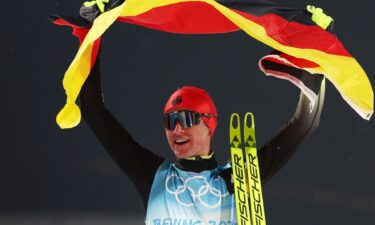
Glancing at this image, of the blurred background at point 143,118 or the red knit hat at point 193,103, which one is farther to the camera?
the blurred background at point 143,118

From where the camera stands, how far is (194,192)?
9.89ft

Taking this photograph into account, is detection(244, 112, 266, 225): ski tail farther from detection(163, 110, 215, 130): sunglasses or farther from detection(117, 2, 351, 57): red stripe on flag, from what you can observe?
detection(117, 2, 351, 57): red stripe on flag

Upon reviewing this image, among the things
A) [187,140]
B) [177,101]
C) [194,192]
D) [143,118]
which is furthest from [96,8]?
[143,118]

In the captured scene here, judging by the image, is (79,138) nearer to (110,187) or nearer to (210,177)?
(110,187)

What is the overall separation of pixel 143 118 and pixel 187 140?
54.2 inches

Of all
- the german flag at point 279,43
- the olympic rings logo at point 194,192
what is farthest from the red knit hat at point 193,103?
the german flag at point 279,43

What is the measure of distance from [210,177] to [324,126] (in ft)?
4.74

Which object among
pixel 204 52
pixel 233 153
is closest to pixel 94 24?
pixel 233 153

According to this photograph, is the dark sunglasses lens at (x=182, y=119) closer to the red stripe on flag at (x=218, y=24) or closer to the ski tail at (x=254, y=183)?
the ski tail at (x=254, y=183)

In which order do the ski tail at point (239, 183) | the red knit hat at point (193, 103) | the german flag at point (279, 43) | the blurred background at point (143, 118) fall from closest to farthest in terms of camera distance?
the german flag at point (279, 43) → the ski tail at point (239, 183) → the red knit hat at point (193, 103) → the blurred background at point (143, 118)

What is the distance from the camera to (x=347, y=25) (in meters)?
4.37

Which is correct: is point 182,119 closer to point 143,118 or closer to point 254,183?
point 254,183

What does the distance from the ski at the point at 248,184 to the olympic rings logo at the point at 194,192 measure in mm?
70

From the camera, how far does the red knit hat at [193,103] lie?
3055mm
